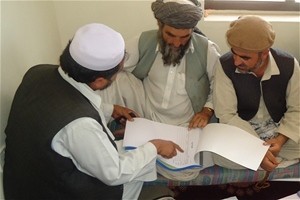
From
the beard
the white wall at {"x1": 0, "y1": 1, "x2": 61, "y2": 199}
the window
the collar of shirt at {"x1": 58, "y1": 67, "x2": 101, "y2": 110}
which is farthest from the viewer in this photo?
the window

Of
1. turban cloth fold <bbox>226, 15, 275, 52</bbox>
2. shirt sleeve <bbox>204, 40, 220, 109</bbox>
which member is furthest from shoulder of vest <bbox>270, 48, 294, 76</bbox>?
shirt sleeve <bbox>204, 40, 220, 109</bbox>

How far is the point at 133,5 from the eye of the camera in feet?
7.09

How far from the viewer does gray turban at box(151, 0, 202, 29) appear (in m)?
1.54

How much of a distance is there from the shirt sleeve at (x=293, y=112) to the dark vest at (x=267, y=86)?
0.02m

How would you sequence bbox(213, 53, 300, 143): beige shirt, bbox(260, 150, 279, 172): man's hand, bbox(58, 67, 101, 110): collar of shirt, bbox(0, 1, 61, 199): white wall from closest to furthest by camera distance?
bbox(58, 67, 101, 110): collar of shirt < bbox(0, 1, 61, 199): white wall < bbox(260, 150, 279, 172): man's hand < bbox(213, 53, 300, 143): beige shirt

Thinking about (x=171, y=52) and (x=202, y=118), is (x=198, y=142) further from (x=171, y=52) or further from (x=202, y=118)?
(x=171, y=52)

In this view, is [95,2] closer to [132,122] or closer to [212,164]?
[132,122]

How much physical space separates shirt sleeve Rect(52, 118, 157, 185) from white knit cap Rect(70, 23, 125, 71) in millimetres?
203

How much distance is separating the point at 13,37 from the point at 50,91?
0.48 meters

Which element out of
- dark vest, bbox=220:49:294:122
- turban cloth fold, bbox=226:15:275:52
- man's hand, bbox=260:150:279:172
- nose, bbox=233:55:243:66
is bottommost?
man's hand, bbox=260:150:279:172

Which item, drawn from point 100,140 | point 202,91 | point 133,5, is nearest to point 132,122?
point 202,91

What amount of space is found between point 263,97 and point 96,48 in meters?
0.93

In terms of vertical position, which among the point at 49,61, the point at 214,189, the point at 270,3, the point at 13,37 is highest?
the point at 13,37

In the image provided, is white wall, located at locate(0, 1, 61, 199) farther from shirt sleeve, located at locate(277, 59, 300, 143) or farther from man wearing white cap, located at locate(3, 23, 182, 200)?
shirt sleeve, located at locate(277, 59, 300, 143)
